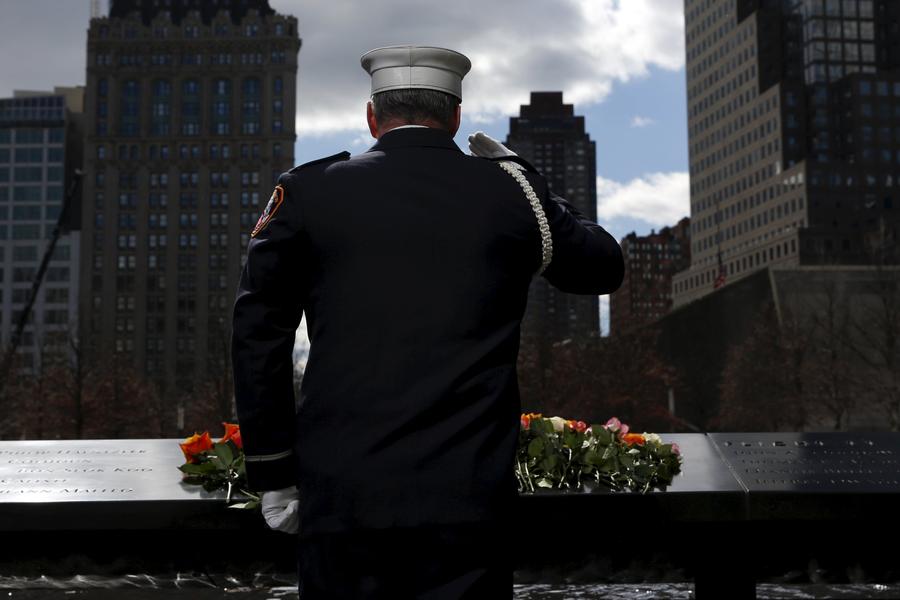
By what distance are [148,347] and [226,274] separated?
15.2 meters

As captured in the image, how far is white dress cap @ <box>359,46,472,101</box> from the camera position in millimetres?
3176

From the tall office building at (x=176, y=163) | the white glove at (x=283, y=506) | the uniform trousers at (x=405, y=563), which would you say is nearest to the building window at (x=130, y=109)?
the tall office building at (x=176, y=163)

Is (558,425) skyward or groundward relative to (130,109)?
groundward

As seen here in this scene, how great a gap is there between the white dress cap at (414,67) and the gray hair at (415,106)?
20 mm

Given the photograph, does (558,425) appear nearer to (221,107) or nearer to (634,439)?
(634,439)

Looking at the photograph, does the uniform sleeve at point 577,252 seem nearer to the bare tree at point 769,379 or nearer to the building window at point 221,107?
the bare tree at point 769,379

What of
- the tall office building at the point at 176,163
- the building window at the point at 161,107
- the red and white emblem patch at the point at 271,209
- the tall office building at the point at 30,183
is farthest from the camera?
the tall office building at the point at 30,183

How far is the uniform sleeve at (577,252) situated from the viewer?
3.25 metres

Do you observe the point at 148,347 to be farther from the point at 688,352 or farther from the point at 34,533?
the point at 34,533

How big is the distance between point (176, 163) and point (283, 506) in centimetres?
14922

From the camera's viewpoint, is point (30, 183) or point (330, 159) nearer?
point (330, 159)

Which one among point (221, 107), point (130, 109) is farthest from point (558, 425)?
point (130, 109)

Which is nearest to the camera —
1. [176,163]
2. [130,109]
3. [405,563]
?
[405,563]

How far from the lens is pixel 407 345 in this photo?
2947mm
